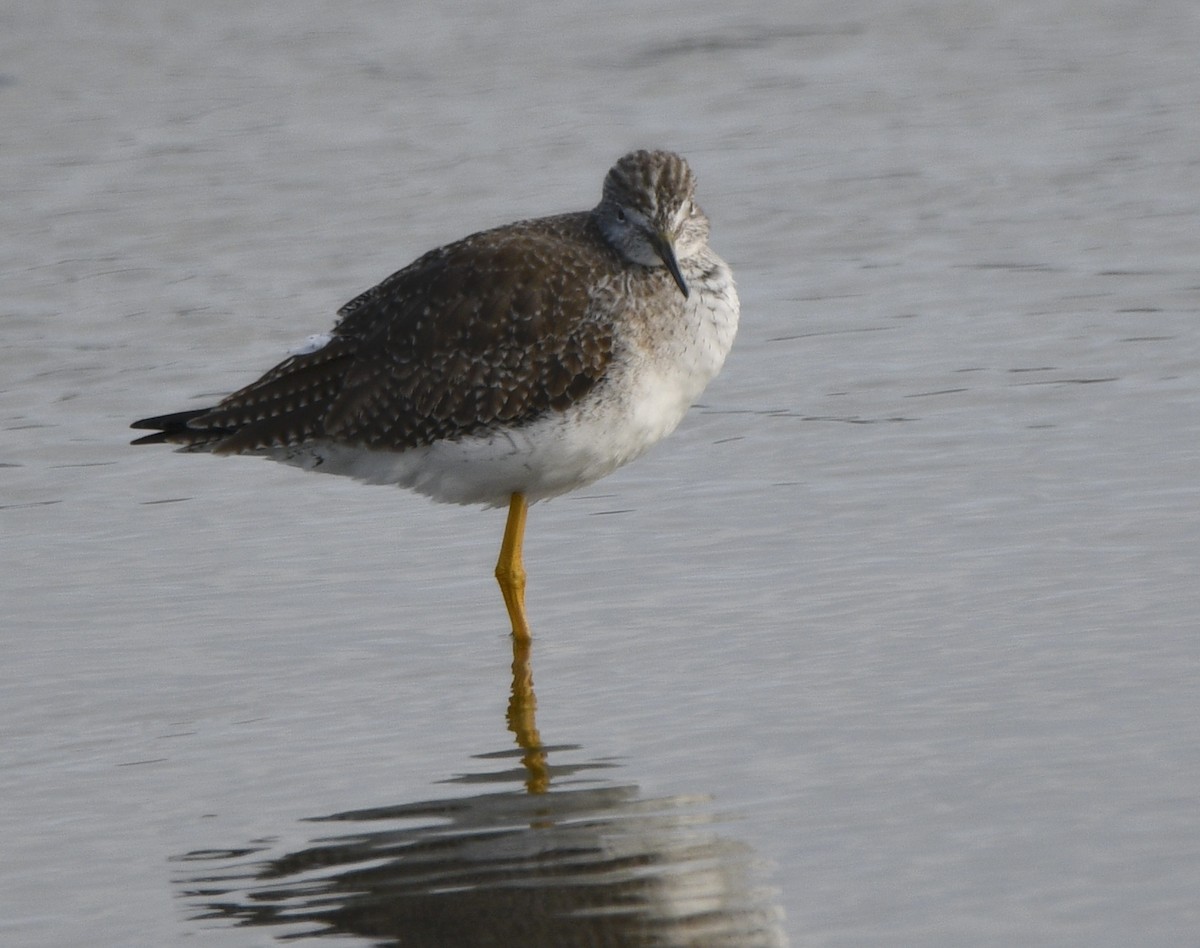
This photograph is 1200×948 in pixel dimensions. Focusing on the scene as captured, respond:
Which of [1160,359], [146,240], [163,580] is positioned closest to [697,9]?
[146,240]

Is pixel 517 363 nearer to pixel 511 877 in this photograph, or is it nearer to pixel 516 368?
pixel 516 368

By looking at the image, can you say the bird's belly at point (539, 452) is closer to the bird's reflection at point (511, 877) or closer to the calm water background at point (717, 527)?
the calm water background at point (717, 527)

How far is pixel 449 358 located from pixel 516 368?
337 mm

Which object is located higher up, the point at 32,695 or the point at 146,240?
the point at 146,240

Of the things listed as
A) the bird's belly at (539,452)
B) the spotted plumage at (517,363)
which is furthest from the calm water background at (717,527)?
the spotted plumage at (517,363)

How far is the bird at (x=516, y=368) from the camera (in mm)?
8469

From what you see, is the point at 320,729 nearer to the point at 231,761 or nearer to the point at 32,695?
the point at 231,761

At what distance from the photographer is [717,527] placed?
939 centimetres

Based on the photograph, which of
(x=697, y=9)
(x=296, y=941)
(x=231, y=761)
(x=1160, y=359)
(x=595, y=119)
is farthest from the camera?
(x=697, y=9)

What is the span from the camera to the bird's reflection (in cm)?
578

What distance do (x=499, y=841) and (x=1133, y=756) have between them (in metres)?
2.00

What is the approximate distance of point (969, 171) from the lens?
1583 cm

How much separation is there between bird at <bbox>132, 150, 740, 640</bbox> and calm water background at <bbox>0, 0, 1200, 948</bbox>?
1.93 ft

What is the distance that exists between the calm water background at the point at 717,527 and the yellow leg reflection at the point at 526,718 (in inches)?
2.2
